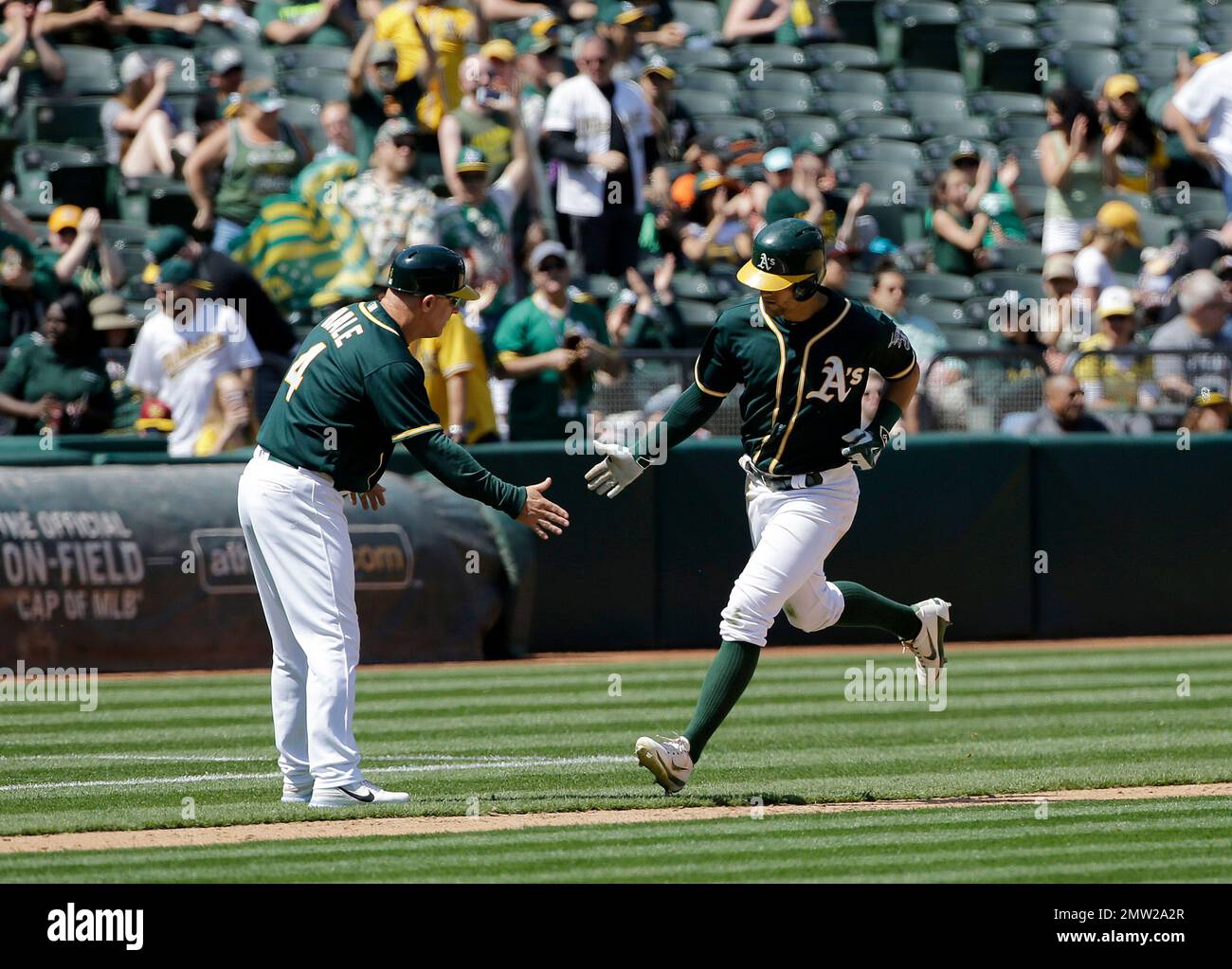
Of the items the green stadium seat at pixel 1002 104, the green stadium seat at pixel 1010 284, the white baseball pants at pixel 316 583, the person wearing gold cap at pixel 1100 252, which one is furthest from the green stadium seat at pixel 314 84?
the white baseball pants at pixel 316 583

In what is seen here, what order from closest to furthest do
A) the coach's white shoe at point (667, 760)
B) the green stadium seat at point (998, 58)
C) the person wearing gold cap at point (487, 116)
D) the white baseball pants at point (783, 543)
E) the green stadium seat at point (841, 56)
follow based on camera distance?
the coach's white shoe at point (667, 760) < the white baseball pants at point (783, 543) < the person wearing gold cap at point (487, 116) < the green stadium seat at point (841, 56) < the green stadium seat at point (998, 58)

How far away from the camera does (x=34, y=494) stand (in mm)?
12805

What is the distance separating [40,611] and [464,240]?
378 cm

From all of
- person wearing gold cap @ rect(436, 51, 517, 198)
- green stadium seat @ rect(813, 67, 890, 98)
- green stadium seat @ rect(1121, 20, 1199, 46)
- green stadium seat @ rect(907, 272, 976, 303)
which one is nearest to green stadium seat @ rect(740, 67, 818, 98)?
green stadium seat @ rect(813, 67, 890, 98)

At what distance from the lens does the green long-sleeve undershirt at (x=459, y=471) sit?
744 cm

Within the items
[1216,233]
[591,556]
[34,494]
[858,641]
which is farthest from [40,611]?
[1216,233]

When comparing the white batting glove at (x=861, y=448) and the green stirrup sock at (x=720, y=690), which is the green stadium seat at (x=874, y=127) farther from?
the green stirrup sock at (x=720, y=690)

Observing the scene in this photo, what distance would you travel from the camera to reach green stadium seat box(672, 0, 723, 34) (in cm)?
2133

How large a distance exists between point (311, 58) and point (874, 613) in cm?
1111

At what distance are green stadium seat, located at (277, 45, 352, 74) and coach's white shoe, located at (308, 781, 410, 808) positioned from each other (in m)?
11.8

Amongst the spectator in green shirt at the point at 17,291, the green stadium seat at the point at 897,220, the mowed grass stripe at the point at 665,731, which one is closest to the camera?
the mowed grass stripe at the point at 665,731

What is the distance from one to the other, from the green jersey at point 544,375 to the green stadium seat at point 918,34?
892 centimetres

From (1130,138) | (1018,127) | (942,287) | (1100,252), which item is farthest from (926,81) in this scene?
(1100,252)
